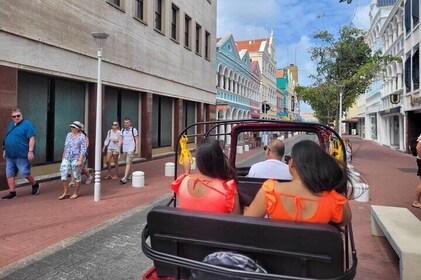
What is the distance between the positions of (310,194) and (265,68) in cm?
5126

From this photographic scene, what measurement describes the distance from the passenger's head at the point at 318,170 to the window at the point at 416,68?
18.9 meters

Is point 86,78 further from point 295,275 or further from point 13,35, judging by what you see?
point 295,275

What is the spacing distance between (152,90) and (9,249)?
11.5 metres

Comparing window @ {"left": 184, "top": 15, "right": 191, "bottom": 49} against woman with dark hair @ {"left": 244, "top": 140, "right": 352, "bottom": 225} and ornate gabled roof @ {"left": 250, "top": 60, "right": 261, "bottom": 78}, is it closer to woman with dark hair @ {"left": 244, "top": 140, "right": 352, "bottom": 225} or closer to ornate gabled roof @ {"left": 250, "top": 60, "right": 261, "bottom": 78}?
woman with dark hair @ {"left": 244, "top": 140, "right": 352, "bottom": 225}

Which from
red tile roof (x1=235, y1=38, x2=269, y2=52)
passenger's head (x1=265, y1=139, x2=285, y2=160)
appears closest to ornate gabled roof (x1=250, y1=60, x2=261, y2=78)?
red tile roof (x1=235, y1=38, x2=269, y2=52)

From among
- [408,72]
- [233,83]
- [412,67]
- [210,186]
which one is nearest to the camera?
[210,186]

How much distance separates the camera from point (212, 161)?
2.59 meters

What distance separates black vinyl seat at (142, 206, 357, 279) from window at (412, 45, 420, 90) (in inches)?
760

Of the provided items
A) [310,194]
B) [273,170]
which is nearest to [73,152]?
[273,170]

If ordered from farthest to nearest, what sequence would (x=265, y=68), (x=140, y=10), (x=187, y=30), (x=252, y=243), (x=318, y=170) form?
(x=265, y=68) → (x=187, y=30) → (x=140, y=10) → (x=318, y=170) → (x=252, y=243)

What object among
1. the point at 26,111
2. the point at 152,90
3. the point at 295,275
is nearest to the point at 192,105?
the point at 152,90

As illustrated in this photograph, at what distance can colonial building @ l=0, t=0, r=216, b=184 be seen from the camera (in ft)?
28.1

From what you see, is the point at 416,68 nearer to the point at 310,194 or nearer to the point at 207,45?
the point at 207,45

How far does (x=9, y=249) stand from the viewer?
14.5 feet
